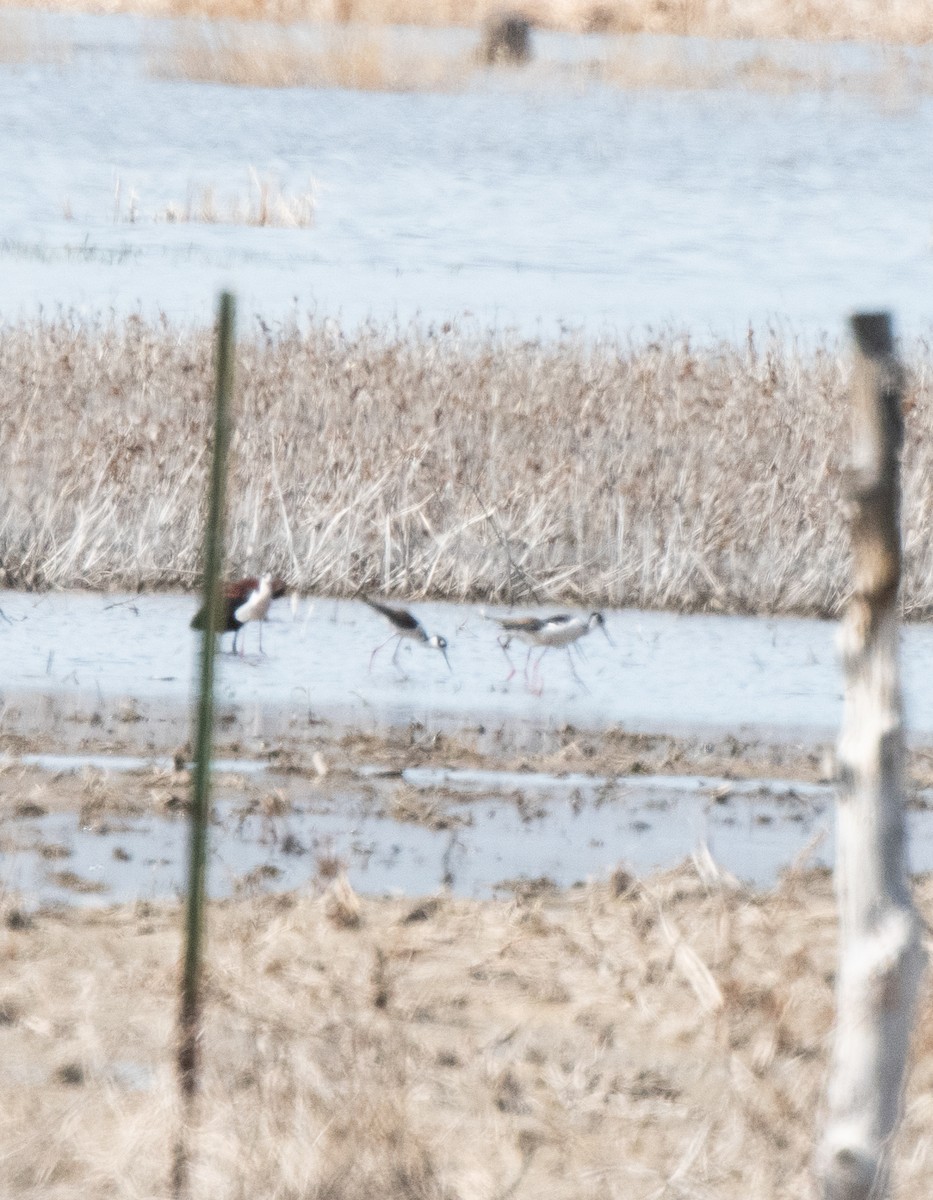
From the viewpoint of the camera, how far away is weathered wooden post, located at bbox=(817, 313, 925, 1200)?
3.03 metres

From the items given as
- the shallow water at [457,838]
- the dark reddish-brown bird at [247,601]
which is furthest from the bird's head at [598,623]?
the shallow water at [457,838]

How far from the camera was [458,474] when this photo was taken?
1090 cm

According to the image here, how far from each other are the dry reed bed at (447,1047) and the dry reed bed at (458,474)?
4809mm

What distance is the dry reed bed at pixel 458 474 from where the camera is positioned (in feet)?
33.8

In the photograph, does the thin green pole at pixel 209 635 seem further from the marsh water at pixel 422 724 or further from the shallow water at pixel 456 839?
the shallow water at pixel 456 839

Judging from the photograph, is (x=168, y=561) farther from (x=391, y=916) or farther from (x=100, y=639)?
(x=391, y=916)

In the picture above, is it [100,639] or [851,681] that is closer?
[851,681]

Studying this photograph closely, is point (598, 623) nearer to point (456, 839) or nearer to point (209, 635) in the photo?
point (456, 839)

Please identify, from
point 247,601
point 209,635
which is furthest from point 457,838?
point 209,635

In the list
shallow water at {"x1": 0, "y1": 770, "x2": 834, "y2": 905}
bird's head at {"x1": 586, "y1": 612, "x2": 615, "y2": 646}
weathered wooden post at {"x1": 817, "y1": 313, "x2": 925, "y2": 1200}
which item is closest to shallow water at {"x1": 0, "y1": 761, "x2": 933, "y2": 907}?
shallow water at {"x1": 0, "y1": 770, "x2": 834, "y2": 905}

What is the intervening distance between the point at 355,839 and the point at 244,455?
502 cm

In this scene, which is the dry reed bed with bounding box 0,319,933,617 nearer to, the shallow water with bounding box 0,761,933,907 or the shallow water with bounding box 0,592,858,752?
the shallow water with bounding box 0,592,858,752

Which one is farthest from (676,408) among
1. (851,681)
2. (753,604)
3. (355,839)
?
(851,681)

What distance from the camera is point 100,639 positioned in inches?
361
